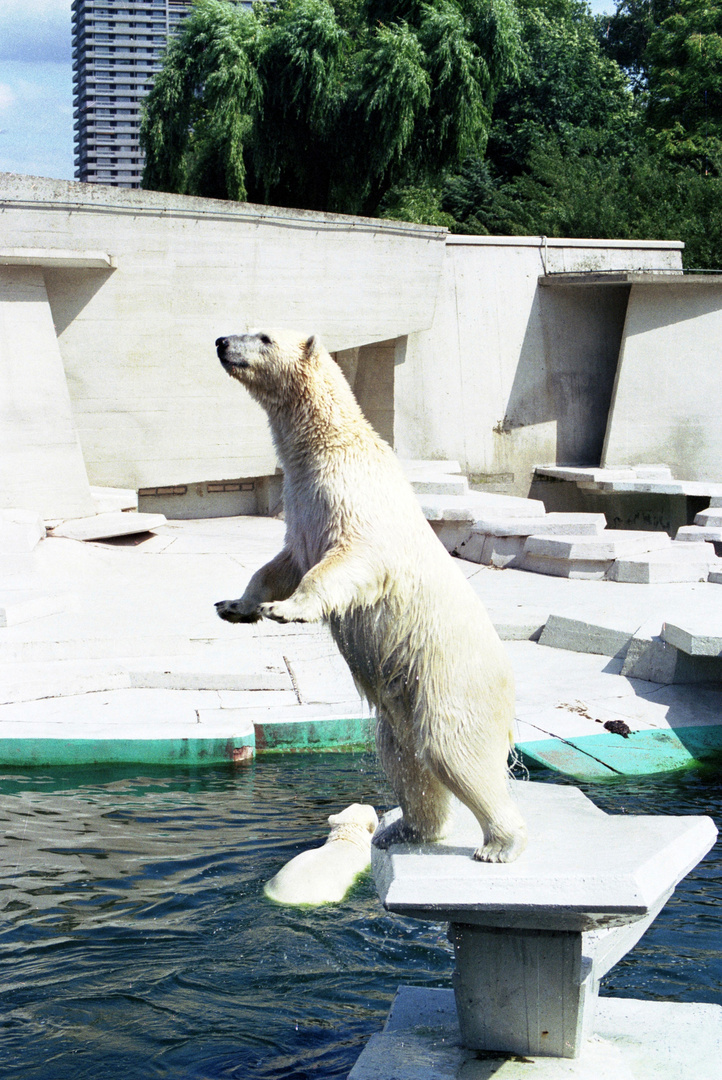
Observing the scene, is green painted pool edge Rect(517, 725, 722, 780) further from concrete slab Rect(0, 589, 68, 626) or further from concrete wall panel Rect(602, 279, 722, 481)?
concrete wall panel Rect(602, 279, 722, 481)

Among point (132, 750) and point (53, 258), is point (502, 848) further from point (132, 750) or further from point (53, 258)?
point (53, 258)

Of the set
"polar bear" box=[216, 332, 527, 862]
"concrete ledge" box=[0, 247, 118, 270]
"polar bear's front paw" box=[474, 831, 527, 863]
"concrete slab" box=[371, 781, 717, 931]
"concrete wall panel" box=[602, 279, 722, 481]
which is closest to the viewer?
"concrete slab" box=[371, 781, 717, 931]

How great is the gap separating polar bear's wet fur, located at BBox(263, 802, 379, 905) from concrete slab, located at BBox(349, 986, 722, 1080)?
1.10 meters

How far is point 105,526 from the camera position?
10539 millimetres

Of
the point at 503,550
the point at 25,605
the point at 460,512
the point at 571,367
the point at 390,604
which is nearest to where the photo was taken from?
the point at 390,604

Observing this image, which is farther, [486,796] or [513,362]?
[513,362]

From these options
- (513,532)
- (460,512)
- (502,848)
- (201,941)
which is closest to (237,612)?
(502,848)

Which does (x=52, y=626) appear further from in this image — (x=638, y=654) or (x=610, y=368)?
(x=610, y=368)

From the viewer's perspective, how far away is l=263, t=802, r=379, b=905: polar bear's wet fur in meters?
4.67

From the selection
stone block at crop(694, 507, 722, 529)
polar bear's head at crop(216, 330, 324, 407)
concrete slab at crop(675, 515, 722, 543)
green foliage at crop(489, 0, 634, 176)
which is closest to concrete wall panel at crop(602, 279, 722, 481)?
stone block at crop(694, 507, 722, 529)

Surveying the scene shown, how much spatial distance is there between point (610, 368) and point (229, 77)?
9167 millimetres

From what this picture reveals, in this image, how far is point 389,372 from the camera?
45.1ft

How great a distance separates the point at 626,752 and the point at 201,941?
3.10 m

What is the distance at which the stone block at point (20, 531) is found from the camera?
9.12m
